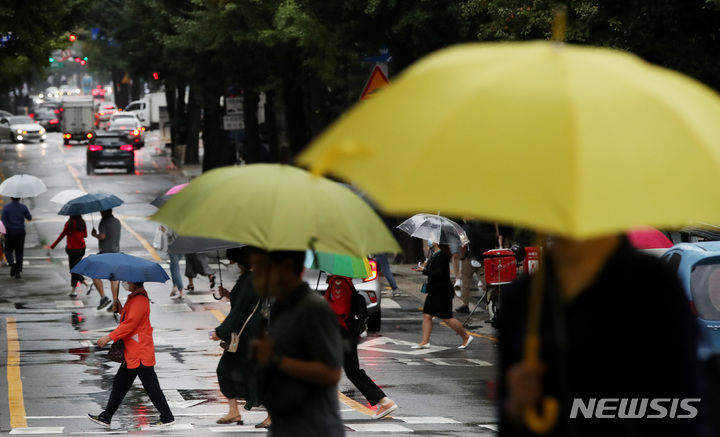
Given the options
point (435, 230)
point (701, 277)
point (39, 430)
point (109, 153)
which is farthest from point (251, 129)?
point (701, 277)

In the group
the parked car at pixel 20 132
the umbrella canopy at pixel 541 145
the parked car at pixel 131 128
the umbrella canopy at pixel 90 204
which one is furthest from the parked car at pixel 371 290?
the parked car at pixel 20 132

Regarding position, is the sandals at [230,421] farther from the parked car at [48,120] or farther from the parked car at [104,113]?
the parked car at [48,120]

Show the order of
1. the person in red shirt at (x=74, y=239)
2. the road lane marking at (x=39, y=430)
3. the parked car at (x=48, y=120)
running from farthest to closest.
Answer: the parked car at (x=48, y=120), the person in red shirt at (x=74, y=239), the road lane marking at (x=39, y=430)

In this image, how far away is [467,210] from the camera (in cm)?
314

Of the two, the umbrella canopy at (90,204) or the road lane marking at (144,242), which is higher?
the umbrella canopy at (90,204)

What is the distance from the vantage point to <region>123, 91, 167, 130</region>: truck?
295ft

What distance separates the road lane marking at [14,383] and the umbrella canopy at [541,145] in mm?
9039

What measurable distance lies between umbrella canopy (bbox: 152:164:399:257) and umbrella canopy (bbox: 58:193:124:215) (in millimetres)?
15670

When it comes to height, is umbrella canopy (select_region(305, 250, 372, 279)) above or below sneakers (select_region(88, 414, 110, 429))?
above

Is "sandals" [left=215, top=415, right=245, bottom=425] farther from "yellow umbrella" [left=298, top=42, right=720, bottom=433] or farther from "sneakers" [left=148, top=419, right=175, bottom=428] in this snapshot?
"yellow umbrella" [left=298, top=42, right=720, bottom=433]

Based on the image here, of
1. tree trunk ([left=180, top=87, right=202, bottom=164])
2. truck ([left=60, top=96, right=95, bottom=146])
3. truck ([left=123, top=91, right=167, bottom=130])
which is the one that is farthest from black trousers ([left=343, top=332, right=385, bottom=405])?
truck ([left=123, top=91, right=167, bottom=130])

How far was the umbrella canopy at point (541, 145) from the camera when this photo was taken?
3.10 meters

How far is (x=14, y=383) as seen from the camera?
14227 millimetres

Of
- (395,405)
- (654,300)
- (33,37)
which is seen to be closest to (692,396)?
(654,300)
